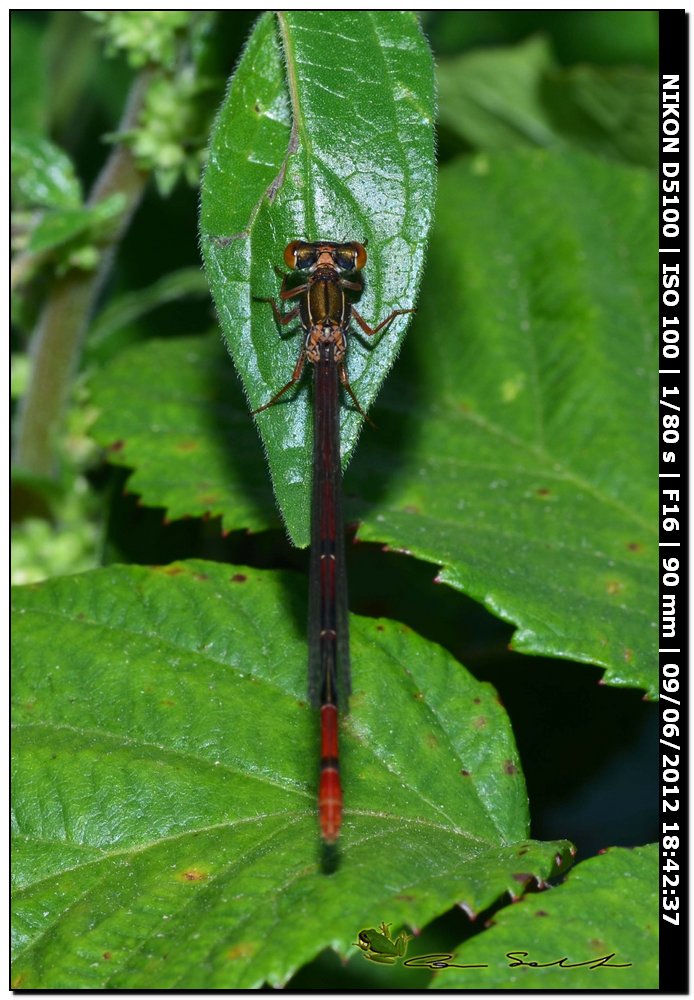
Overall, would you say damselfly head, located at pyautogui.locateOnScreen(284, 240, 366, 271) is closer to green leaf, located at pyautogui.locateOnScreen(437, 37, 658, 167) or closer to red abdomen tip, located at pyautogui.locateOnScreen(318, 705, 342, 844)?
red abdomen tip, located at pyautogui.locateOnScreen(318, 705, 342, 844)

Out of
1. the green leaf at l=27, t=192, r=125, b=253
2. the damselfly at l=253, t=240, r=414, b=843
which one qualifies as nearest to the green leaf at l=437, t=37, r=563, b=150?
the green leaf at l=27, t=192, r=125, b=253

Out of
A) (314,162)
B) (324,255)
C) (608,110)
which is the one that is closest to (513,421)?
(324,255)

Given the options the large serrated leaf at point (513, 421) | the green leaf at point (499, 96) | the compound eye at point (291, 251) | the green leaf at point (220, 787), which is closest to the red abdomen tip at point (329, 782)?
the green leaf at point (220, 787)

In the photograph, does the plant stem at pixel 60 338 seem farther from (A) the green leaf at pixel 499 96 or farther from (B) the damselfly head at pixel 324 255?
(A) the green leaf at pixel 499 96

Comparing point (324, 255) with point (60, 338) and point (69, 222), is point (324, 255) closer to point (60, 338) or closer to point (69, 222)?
point (69, 222)

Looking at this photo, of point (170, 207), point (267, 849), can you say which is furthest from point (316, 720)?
point (170, 207)

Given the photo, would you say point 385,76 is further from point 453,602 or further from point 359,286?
point 453,602

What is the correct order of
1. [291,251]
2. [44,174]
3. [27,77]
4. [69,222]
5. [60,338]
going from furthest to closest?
[27,77] → [60,338] → [44,174] → [69,222] → [291,251]
